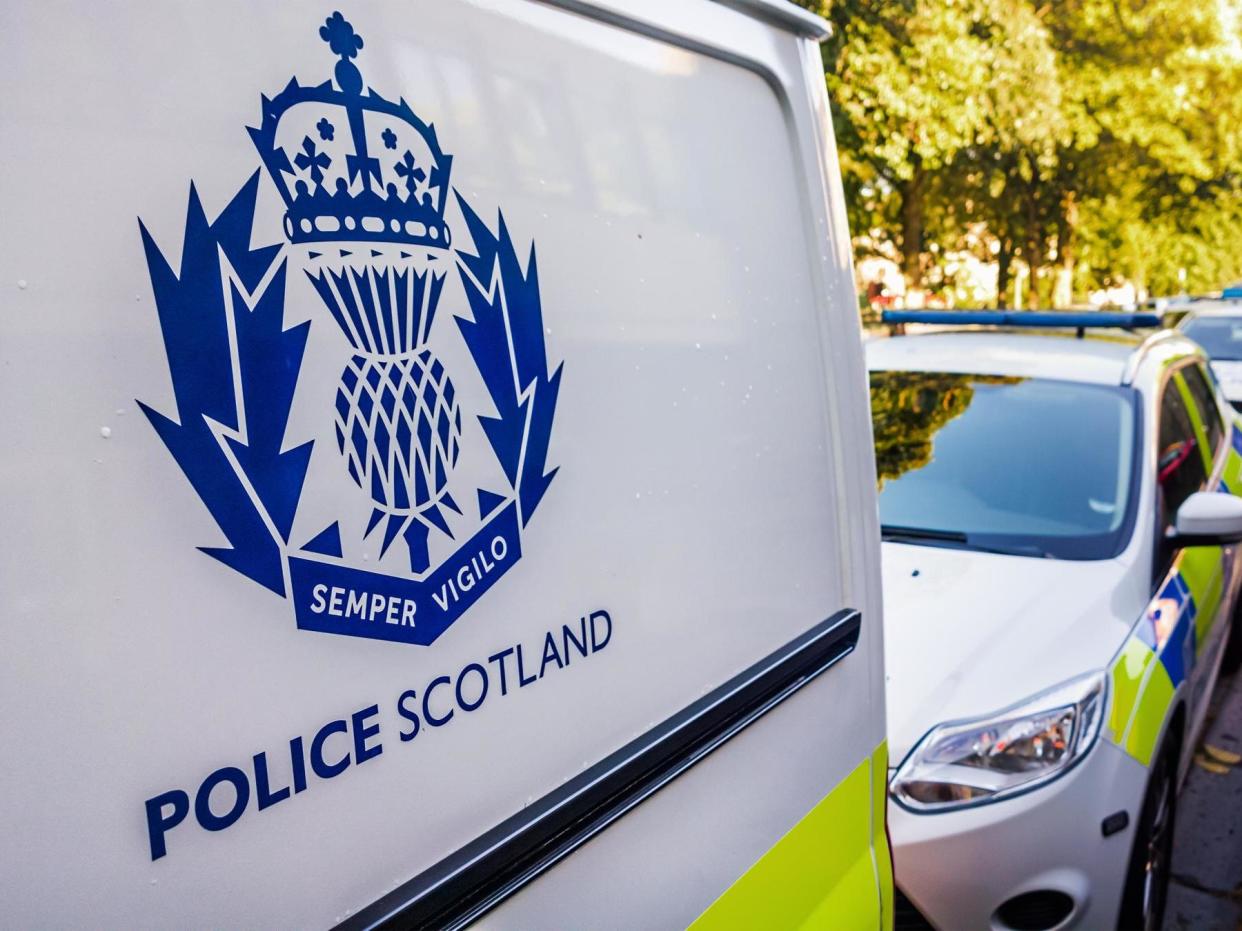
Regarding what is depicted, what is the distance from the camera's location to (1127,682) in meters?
2.87

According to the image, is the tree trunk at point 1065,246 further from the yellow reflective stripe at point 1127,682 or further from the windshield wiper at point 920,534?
the yellow reflective stripe at point 1127,682

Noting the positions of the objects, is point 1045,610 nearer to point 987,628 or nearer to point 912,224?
point 987,628

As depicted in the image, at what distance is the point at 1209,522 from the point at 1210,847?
4.30 feet

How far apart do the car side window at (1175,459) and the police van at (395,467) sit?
251 cm

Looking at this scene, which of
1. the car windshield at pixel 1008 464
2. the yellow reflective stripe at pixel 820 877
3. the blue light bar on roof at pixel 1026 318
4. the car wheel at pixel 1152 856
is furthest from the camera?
the blue light bar on roof at pixel 1026 318

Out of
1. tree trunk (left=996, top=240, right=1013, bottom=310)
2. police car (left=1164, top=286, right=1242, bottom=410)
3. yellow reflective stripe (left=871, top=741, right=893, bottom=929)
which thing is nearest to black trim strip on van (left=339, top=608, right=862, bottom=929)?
yellow reflective stripe (left=871, top=741, right=893, bottom=929)

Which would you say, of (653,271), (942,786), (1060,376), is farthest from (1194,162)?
(653,271)

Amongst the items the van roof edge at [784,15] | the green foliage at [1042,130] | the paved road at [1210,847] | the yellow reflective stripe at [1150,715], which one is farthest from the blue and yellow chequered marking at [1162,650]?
the green foliage at [1042,130]

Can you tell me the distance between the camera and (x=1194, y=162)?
1867 cm

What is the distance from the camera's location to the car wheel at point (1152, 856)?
9.52 feet

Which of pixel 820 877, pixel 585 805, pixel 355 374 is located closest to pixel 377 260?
pixel 355 374

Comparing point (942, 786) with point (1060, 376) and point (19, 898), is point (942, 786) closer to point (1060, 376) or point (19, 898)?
point (1060, 376)

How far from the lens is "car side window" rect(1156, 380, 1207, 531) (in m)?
3.62

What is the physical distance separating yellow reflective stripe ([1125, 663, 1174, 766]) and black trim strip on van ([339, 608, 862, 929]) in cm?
157
